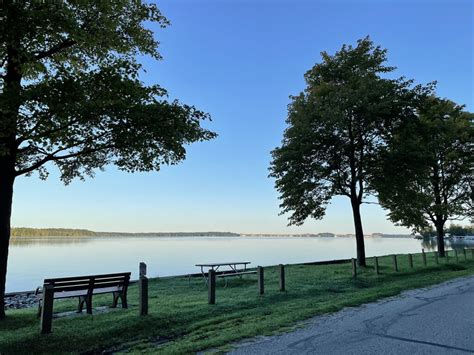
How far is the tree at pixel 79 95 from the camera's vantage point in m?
7.84

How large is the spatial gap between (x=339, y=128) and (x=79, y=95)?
Answer: 14.7m

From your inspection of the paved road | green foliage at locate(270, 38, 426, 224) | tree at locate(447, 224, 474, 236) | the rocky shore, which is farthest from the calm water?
tree at locate(447, 224, 474, 236)

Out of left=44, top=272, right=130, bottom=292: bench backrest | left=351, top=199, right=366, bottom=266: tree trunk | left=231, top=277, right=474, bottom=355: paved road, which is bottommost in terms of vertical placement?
left=231, top=277, right=474, bottom=355: paved road

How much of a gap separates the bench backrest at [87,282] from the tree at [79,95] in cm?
144

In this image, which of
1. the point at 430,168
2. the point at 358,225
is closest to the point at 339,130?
the point at 358,225

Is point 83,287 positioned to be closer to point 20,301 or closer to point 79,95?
point 79,95

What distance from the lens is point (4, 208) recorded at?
29.6 ft

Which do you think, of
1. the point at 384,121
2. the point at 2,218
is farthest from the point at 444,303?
the point at 384,121

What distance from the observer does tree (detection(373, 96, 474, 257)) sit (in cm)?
1962

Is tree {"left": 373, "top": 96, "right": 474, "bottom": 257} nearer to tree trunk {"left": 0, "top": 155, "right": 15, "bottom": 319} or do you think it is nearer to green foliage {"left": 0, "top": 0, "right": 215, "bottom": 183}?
green foliage {"left": 0, "top": 0, "right": 215, "bottom": 183}

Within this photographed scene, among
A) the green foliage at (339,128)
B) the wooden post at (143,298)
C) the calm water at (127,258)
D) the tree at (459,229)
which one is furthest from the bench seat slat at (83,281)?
the tree at (459,229)

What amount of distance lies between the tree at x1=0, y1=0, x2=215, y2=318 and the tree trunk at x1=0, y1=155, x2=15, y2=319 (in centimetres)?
2

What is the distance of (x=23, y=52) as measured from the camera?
782 cm

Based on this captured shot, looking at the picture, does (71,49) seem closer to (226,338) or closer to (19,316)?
(19,316)
